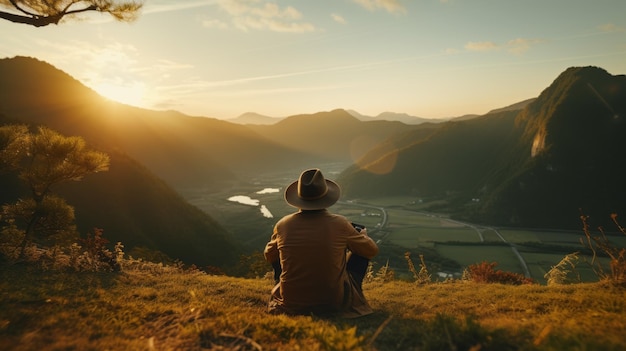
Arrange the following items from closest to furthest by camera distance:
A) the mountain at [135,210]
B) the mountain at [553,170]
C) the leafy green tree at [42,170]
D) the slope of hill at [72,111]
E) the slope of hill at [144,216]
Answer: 1. the leafy green tree at [42,170]
2. the mountain at [135,210]
3. the slope of hill at [144,216]
4. the slope of hill at [72,111]
5. the mountain at [553,170]

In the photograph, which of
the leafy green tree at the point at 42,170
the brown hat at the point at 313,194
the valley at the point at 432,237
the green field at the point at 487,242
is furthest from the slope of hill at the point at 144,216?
the brown hat at the point at 313,194

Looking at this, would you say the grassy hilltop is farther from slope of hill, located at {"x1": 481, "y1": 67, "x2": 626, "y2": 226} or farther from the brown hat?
slope of hill, located at {"x1": 481, "y1": 67, "x2": 626, "y2": 226}

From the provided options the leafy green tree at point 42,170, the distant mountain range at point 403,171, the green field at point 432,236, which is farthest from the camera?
the green field at point 432,236

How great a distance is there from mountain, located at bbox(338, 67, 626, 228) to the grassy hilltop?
5698 inches

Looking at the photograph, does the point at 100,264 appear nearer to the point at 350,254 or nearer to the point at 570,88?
the point at 350,254

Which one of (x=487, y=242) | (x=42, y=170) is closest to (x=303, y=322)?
(x=42, y=170)

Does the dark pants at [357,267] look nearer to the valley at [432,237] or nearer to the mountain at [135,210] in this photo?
the mountain at [135,210]

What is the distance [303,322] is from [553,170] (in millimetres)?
171474

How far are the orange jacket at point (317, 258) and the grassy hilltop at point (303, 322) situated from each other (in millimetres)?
397

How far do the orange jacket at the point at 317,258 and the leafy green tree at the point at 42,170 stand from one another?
10.3 meters

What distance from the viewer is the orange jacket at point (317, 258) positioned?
475 centimetres

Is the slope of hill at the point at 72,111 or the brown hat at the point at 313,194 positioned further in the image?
the slope of hill at the point at 72,111

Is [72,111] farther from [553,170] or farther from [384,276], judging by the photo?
[553,170]

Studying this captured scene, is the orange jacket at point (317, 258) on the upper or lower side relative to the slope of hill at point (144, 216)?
upper
